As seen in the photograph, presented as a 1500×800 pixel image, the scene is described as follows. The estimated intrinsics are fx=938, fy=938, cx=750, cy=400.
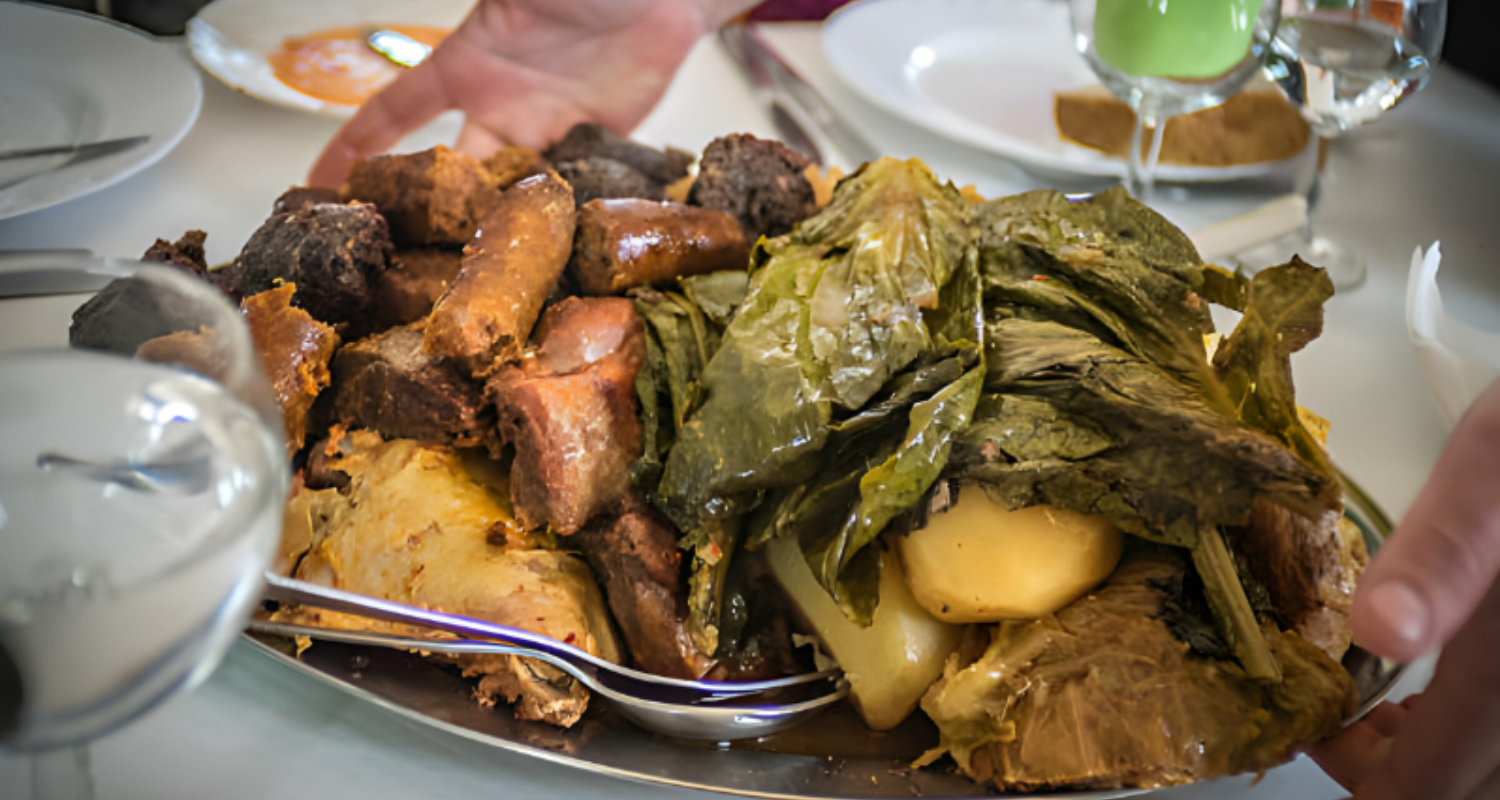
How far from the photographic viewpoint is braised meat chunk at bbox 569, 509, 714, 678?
1.07 meters

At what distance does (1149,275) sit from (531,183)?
817 millimetres

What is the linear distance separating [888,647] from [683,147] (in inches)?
58.4

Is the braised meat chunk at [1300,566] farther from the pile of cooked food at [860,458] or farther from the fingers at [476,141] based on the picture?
the fingers at [476,141]

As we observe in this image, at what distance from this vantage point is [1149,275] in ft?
3.83

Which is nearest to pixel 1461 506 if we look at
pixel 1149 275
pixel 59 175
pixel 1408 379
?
pixel 1149 275

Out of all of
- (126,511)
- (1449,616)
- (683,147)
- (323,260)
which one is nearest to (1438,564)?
(1449,616)

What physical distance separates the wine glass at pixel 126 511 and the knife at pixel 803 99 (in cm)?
163

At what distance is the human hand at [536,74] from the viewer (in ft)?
6.73

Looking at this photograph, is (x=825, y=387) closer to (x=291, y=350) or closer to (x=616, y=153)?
(x=291, y=350)

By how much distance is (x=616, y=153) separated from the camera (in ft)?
5.42

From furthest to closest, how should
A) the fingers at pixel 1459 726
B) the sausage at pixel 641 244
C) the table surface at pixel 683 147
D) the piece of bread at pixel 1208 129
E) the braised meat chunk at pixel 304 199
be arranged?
the piece of bread at pixel 1208 129
the braised meat chunk at pixel 304 199
the sausage at pixel 641 244
the table surface at pixel 683 147
the fingers at pixel 1459 726

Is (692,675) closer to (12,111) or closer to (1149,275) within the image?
(1149,275)

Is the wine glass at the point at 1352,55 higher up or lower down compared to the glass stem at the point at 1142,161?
higher up

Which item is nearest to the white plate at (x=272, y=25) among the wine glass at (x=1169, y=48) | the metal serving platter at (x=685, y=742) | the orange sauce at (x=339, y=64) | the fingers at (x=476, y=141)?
the orange sauce at (x=339, y=64)
